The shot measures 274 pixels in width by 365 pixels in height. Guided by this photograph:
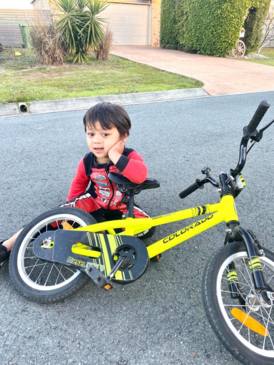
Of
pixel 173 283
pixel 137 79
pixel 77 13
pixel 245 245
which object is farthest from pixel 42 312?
pixel 77 13

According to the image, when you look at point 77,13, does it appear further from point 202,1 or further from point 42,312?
point 42,312

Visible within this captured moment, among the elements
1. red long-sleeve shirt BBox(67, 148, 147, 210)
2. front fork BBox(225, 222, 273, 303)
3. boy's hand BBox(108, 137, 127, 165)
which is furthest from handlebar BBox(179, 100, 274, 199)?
boy's hand BBox(108, 137, 127, 165)

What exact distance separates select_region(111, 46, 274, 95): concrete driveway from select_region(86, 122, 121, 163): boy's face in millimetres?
6306

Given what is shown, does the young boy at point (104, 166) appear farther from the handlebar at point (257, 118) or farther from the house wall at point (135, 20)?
the house wall at point (135, 20)

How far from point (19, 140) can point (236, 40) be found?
39.1ft

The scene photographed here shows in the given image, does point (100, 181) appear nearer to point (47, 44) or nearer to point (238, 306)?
point (238, 306)

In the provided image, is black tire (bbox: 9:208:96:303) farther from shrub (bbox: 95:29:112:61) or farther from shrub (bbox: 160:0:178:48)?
shrub (bbox: 160:0:178:48)

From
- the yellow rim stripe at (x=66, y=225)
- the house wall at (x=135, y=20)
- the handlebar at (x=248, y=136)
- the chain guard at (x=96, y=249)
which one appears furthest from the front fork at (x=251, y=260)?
the house wall at (x=135, y=20)

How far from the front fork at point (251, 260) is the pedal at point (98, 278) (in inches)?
25.5

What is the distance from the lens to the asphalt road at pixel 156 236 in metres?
1.68

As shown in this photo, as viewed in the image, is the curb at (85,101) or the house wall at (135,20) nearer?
the curb at (85,101)

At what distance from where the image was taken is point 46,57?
9.55 metres

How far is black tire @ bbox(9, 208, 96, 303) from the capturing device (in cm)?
187

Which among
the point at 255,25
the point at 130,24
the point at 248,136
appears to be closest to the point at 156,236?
the point at 248,136
